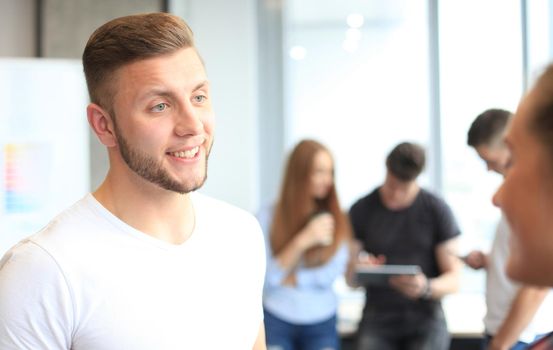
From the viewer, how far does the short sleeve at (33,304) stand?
1382mm

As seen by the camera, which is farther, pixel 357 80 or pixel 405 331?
pixel 357 80

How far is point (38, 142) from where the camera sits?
4348 mm

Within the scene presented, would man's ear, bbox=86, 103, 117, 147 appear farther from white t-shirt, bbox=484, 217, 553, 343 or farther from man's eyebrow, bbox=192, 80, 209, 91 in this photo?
white t-shirt, bbox=484, 217, 553, 343

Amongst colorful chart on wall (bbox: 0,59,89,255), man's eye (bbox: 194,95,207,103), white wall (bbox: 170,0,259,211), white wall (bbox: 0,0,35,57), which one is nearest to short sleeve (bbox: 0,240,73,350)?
man's eye (bbox: 194,95,207,103)

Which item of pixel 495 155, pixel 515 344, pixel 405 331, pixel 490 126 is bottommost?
pixel 405 331

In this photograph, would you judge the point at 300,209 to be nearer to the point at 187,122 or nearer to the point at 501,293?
the point at 501,293

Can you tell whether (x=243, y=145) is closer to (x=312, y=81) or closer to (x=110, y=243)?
(x=312, y=81)

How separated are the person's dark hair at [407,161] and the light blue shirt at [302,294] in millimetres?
532

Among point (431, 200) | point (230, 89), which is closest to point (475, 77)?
point (230, 89)

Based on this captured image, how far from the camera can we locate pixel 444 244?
3.69 metres

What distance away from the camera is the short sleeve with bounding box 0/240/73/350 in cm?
138

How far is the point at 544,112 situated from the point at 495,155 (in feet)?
6.46

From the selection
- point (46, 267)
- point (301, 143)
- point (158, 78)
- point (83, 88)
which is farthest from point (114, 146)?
point (83, 88)

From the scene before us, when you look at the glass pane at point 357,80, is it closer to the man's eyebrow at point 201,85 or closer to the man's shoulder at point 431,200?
the man's shoulder at point 431,200
